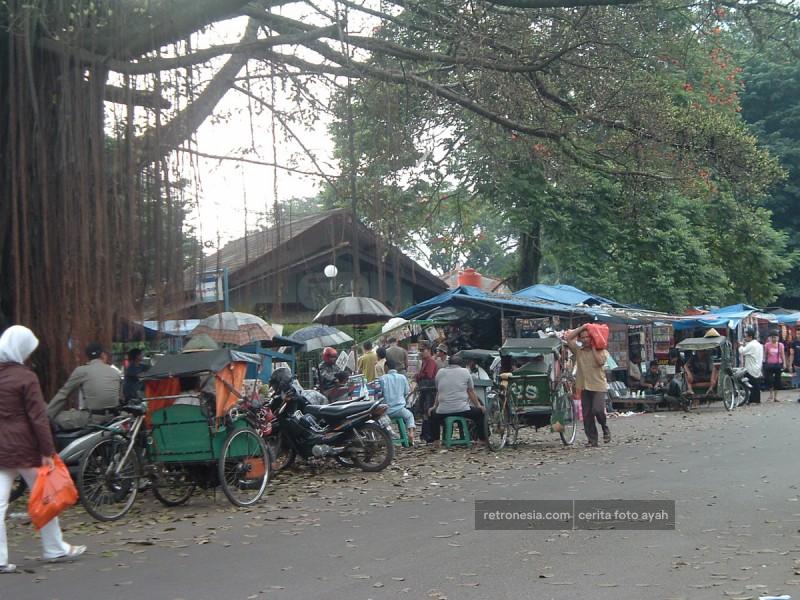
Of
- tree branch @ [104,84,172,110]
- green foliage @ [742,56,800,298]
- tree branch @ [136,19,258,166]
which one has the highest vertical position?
green foliage @ [742,56,800,298]

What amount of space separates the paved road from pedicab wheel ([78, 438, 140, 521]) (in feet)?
0.62

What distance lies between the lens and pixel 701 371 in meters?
23.6

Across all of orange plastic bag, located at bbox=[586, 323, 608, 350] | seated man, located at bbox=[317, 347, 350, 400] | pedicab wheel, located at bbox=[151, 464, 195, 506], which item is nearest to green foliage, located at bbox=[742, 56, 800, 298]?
orange plastic bag, located at bbox=[586, 323, 608, 350]

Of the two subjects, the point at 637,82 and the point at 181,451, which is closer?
the point at 181,451

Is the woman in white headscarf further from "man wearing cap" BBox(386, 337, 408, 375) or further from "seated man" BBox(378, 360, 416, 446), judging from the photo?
"man wearing cap" BBox(386, 337, 408, 375)

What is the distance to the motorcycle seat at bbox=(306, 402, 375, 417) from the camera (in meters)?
12.0

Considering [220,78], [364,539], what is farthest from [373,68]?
[364,539]

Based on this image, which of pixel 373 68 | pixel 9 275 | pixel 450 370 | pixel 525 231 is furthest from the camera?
pixel 525 231

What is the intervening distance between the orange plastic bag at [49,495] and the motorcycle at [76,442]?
6.79ft

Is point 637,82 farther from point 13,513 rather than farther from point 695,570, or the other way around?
point 13,513

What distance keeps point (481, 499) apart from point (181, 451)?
3026 millimetres

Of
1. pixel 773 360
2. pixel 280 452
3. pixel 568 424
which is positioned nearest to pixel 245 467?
pixel 280 452

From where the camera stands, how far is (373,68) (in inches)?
432

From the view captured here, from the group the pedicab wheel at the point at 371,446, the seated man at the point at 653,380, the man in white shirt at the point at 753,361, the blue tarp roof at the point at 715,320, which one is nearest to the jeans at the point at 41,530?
the pedicab wheel at the point at 371,446
